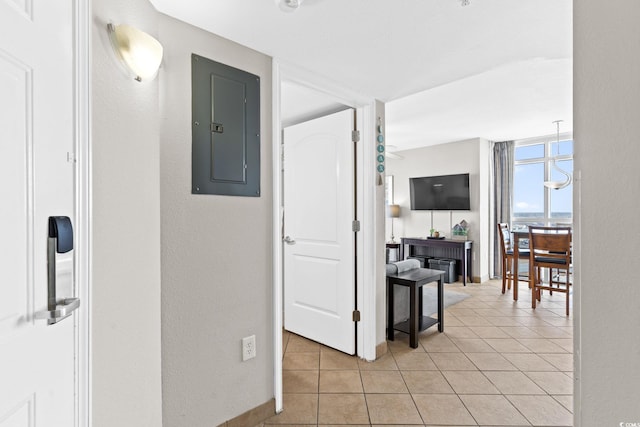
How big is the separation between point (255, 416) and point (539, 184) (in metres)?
5.49

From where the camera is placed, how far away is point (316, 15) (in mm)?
1487

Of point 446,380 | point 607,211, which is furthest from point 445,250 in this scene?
point 607,211

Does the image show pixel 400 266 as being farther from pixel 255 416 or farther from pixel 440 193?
pixel 440 193

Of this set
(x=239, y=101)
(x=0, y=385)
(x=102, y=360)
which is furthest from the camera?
(x=239, y=101)

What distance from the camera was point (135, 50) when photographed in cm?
114

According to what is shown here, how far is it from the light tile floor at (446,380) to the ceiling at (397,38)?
2081mm

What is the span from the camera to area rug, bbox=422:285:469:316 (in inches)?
149

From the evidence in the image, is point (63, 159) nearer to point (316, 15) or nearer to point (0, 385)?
point (0, 385)

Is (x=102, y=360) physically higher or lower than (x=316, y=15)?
lower

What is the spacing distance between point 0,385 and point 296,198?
251 centimetres

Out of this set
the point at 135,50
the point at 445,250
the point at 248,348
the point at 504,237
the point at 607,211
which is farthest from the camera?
the point at 445,250

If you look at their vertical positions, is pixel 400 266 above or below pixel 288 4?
below

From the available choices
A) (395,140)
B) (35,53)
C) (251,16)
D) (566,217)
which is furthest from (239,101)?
(566,217)

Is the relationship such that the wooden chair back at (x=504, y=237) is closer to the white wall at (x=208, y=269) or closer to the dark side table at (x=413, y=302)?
the dark side table at (x=413, y=302)
